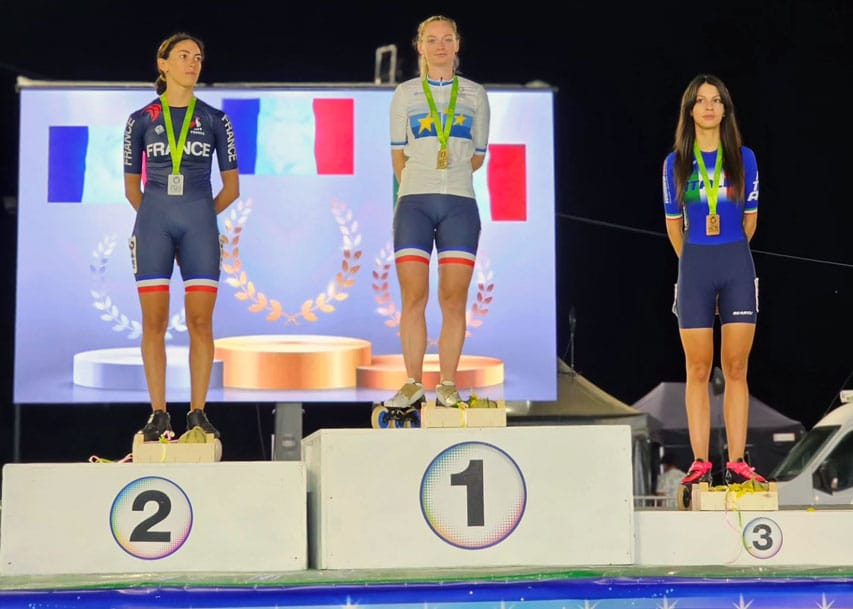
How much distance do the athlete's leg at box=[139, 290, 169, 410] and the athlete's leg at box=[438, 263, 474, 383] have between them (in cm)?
108

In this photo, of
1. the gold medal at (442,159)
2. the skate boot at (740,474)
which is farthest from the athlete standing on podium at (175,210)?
the skate boot at (740,474)

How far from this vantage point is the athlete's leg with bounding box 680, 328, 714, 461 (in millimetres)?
4887

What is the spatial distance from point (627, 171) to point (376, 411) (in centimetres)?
425

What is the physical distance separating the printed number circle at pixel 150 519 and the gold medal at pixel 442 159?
5.19 feet

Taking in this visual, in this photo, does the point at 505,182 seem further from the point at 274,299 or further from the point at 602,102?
the point at 274,299

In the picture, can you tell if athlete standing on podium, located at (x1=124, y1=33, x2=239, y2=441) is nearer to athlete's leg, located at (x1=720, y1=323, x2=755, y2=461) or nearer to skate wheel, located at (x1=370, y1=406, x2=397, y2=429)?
skate wheel, located at (x1=370, y1=406, x2=397, y2=429)

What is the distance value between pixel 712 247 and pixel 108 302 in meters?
3.90

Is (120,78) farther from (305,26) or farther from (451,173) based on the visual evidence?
(451,173)

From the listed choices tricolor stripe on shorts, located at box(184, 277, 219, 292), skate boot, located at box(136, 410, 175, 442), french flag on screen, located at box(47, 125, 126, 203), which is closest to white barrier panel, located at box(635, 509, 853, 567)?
skate boot, located at box(136, 410, 175, 442)

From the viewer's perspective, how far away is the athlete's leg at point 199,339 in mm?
4816

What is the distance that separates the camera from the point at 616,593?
3871 mm

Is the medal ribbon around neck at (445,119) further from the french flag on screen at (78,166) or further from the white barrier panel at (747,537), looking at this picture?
the french flag on screen at (78,166)

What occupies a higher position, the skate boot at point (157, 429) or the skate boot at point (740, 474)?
the skate boot at point (157, 429)

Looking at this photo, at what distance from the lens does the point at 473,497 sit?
4.11 metres
